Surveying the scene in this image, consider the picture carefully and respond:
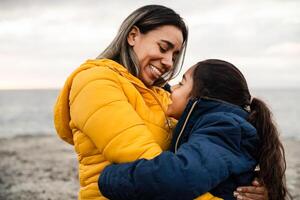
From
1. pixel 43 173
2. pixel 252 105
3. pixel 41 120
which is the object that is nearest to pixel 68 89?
pixel 252 105

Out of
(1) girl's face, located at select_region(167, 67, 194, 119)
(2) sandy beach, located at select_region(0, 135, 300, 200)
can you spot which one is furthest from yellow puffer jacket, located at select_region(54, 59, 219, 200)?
(2) sandy beach, located at select_region(0, 135, 300, 200)

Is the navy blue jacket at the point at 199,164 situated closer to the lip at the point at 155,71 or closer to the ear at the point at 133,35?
the lip at the point at 155,71

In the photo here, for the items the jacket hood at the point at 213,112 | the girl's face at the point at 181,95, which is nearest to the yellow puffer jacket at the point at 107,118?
the girl's face at the point at 181,95

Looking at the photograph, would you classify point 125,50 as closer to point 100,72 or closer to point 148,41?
point 148,41

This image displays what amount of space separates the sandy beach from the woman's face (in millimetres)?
8275

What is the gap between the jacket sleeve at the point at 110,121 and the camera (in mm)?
2504

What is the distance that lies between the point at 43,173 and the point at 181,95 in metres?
12.3

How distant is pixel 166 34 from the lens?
3287mm

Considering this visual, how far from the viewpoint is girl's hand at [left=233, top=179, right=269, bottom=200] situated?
2576mm

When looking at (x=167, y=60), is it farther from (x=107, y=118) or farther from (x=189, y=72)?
(x=107, y=118)

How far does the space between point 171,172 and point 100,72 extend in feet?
2.76

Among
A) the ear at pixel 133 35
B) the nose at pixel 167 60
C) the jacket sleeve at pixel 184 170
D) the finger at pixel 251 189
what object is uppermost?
the ear at pixel 133 35

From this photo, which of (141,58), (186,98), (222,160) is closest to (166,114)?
(186,98)

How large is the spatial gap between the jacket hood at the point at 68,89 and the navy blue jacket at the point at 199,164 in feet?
1.77
